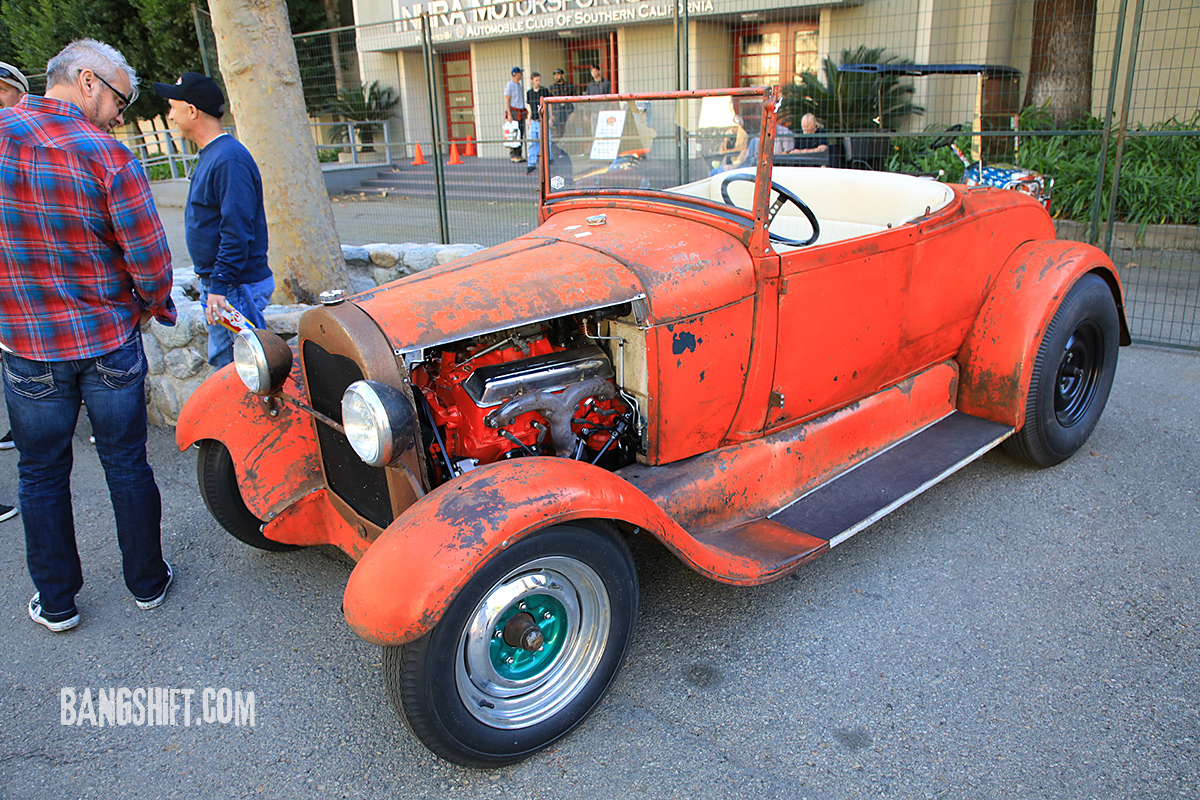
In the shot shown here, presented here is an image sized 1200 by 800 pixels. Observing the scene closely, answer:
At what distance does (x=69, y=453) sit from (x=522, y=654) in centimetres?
184

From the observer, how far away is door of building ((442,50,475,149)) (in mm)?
15086

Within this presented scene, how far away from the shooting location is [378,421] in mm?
2000

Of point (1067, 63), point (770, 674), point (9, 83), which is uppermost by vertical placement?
point (1067, 63)

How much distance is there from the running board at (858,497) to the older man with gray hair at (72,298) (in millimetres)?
2128

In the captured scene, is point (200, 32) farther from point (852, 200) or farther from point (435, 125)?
point (852, 200)

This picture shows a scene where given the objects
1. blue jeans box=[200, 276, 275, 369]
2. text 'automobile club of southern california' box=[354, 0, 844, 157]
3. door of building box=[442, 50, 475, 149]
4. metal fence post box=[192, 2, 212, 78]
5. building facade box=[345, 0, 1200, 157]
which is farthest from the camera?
door of building box=[442, 50, 475, 149]

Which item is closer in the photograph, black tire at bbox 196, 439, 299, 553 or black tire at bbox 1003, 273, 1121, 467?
black tire at bbox 196, 439, 299, 553

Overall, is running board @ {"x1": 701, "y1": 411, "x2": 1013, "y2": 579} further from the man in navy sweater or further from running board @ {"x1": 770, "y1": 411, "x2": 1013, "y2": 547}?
the man in navy sweater

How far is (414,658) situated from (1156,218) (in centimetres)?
884

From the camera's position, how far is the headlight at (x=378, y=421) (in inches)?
78.9

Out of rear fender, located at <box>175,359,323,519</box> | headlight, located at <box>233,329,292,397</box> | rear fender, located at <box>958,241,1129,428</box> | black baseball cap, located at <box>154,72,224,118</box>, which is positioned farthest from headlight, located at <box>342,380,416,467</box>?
rear fender, located at <box>958,241,1129,428</box>

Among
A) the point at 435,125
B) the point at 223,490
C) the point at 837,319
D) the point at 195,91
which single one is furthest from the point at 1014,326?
the point at 435,125

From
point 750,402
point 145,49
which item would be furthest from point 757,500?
point 145,49

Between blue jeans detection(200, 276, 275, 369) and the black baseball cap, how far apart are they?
2.75 feet
